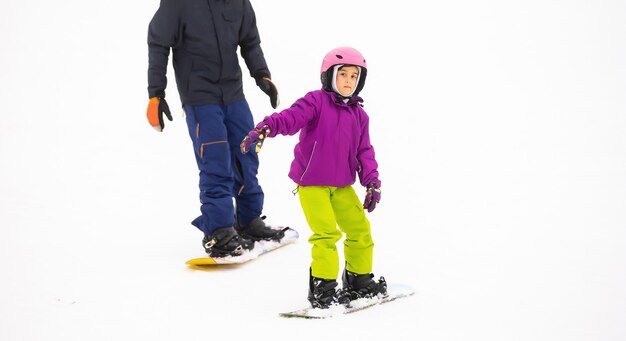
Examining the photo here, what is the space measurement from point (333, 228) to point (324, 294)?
0.44 meters

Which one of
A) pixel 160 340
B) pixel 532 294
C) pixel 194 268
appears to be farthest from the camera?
pixel 194 268

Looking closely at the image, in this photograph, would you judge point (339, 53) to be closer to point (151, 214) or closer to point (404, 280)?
point (404, 280)

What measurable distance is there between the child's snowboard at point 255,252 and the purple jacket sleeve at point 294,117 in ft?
5.08

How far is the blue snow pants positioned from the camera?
5621 mm

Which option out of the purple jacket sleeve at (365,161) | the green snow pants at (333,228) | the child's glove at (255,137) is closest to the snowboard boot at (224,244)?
the green snow pants at (333,228)

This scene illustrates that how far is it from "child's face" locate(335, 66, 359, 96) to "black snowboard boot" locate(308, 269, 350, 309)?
1253 mm

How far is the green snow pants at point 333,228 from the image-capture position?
15.1 ft

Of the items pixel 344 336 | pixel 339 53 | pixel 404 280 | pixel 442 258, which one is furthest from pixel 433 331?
pixel 339 53

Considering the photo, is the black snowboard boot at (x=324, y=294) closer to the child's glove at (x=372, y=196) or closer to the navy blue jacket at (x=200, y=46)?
the child's glove at (x=372, y=196)

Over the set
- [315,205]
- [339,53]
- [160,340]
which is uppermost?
[339,53]

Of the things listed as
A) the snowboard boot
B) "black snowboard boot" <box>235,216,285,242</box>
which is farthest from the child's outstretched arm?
"black snowboard boot" <box>235,216,285,242</box>

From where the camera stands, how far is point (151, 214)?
274 inches

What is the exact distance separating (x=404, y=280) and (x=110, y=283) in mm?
2202

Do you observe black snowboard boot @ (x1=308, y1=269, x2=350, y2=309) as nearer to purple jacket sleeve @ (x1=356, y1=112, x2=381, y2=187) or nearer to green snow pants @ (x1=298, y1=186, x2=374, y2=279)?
green snow pants @ (x1=298, y1=186, x2=374, y2=279)
